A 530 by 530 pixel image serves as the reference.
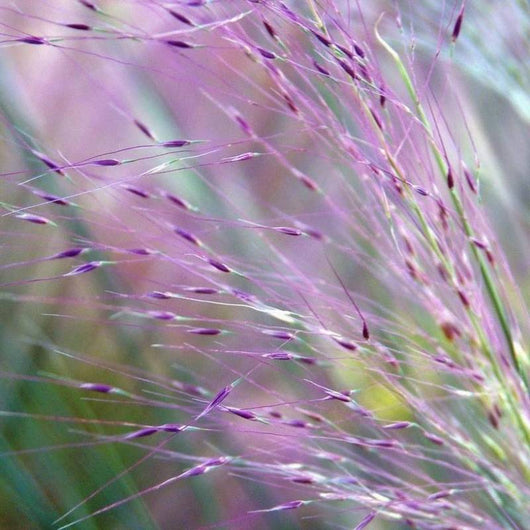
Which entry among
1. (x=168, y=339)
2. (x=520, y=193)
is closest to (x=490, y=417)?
(x=168, y=339)

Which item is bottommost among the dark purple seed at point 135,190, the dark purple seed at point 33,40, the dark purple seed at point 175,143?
the dark purple seed at point 135,190

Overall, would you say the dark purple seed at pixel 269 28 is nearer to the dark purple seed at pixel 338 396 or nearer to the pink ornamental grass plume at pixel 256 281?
the pink ornamental grass plume at pixel 256 281

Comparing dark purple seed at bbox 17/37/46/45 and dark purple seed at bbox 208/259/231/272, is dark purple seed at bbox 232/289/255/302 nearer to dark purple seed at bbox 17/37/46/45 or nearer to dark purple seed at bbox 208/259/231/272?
dark purple seed at bbox 208/259/231/272

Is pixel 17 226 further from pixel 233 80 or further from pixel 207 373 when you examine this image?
pixel 233 80

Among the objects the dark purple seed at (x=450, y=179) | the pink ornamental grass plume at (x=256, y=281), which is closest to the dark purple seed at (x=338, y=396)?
the pink ornamental grass plume at (x=256, y=281)

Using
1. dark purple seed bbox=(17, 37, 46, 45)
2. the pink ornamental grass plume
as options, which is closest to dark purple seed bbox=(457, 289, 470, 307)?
the pink ornamental grass plume

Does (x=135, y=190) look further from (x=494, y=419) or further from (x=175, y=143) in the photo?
(x=494, y=419)

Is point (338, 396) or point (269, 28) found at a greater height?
point (269, 28)

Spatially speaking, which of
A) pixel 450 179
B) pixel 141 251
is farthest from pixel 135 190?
pixel 450 179

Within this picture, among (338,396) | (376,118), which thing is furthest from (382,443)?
(376,118)
